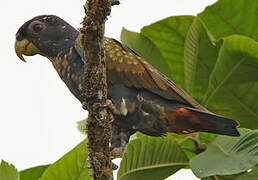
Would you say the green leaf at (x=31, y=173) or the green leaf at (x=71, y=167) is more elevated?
the green leaf at (x=71, y=167)

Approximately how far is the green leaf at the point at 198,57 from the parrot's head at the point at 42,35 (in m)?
0.86

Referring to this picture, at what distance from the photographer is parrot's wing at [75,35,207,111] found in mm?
3857

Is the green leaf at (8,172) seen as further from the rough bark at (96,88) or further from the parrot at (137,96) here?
the parrot at (137,96)

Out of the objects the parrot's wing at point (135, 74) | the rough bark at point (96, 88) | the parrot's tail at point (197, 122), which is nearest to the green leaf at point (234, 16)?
the parrot's wing at point (135, 74)

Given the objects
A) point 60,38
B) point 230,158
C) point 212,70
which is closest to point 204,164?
point 230,158

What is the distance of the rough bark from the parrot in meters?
0.82

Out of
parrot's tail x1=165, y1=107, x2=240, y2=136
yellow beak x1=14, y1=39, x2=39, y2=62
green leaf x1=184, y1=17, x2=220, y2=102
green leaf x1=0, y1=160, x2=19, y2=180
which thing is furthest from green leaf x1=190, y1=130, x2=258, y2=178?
yellow beak x1=14, y1=39, x2=39, y2=62

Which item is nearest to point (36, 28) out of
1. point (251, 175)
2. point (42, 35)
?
point (42, 35)

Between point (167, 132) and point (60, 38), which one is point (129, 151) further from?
point (60, 38)

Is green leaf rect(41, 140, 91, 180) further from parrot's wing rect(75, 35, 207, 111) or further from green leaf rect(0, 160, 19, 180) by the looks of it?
parrot's wing rect(75, 35, 207, 111)

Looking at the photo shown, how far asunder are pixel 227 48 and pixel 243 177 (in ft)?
2.60

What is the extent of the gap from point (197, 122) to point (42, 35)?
136 cm

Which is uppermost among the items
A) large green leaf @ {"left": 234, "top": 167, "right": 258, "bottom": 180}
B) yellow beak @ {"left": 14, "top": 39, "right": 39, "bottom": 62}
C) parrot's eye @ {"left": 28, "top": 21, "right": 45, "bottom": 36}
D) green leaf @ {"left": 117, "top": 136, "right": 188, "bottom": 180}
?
parrot's eye @ {"left": 28, "top": 21, "right": 45, "bottom": 36}

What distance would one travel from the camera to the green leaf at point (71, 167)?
329cm
